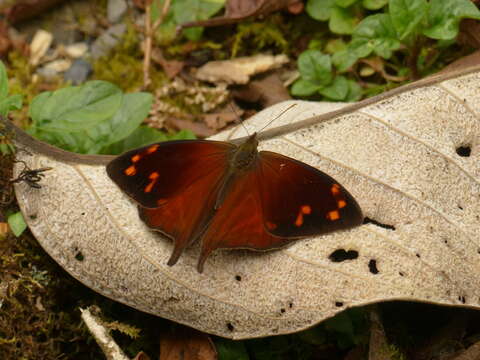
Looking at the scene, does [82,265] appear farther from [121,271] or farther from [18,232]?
[18,232]

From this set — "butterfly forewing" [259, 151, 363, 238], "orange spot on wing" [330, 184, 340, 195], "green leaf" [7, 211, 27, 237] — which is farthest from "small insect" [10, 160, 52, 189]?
"orange spot on wing" [330, 184, 340, 195]

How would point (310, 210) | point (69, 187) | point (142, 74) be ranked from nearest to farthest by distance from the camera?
point (310, 210)
point (69, 187)
point (142, 74)

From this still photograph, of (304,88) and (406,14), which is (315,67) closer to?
(304,88)

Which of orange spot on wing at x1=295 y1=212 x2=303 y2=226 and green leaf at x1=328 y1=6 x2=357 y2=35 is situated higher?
green leaf at x1=328 y1=6 x2=357 y2=35

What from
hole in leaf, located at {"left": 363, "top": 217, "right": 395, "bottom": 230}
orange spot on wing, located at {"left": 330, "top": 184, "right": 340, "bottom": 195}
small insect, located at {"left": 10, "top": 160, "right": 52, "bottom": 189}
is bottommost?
hole in leaf, located at {"left": 363, "top": 217, "right": 395, "bottom": 230}

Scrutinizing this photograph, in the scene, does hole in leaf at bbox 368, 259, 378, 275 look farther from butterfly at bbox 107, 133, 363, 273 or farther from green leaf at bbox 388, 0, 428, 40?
green leaf at bbox 388, 0, 428, 40

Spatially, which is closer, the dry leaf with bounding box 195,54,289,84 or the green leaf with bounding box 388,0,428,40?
the green leaf with bounding box 388,0,428,40

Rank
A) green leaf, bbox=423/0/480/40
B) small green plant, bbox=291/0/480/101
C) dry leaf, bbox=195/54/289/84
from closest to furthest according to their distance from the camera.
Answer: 1. green leaf, bbox=423/0/480/40
2. small green plant, bbox=291/0/480/101
3. dry leaf, bbox=195/54/289/84

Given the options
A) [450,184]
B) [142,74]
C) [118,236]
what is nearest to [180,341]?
[118,236]
